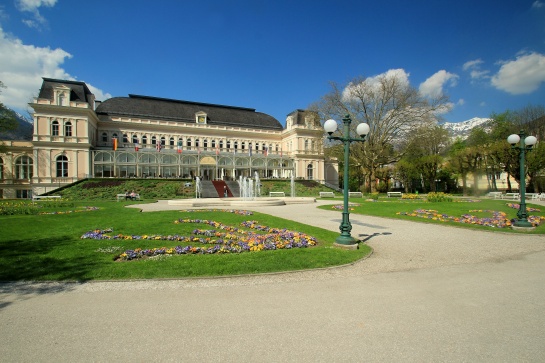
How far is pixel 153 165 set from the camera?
47688mm

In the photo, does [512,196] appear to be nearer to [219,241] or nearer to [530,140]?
[530,140]

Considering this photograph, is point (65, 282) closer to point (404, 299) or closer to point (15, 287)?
point (15, 287)

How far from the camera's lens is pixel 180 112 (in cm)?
6256

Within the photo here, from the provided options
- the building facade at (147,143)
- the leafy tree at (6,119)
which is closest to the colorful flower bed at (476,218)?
the building facade at (147,143)

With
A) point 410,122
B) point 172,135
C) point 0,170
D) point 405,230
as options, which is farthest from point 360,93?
point 0,170

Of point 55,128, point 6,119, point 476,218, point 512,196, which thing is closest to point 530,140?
point 476,218

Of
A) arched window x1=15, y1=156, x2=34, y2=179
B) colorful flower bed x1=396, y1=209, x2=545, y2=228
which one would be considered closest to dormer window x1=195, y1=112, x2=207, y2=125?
arched window x1=15, y1=156, x2=34, y2=179

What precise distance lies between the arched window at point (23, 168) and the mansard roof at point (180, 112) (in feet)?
43.8

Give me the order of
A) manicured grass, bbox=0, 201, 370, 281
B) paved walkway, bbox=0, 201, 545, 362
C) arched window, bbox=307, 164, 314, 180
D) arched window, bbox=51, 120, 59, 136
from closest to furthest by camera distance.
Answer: paved walkway, bbox=0, 201, 545, 362
manicured grass, bbox=0, 201, 370, 281
arched window, bbox=51, 120, 59, 136
arched window, bbox=307, 164, 314, 180

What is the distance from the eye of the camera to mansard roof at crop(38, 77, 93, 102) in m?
45.9

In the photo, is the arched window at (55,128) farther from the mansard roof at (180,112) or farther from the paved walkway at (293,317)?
the paved walkway at (293,317)

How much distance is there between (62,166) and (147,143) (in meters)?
14.8

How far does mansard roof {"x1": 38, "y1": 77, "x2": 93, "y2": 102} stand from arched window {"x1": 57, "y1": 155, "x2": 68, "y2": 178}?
9648mm

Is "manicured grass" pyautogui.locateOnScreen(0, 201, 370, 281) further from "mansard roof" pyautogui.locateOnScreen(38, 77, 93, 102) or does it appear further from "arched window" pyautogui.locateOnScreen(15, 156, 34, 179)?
"arched window" pyautogui.locateOnScreen(15, 156, 34, 179)
